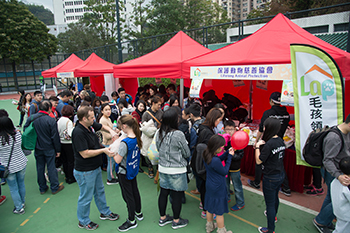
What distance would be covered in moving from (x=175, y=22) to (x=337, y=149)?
107 ft

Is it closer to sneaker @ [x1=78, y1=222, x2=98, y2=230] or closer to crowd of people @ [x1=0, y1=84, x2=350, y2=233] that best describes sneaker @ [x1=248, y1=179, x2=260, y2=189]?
crowd of people @ [x1=0, y1=84, x2=350, y2=233]

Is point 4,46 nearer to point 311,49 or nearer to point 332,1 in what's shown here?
point 311,49

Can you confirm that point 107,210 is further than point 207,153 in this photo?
Yes

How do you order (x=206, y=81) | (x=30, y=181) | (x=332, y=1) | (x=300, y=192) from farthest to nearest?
1. (x=332, y=1)
2. (x=206, y=81)
3. (x=30, y=181)
4. (x=300, y=192)

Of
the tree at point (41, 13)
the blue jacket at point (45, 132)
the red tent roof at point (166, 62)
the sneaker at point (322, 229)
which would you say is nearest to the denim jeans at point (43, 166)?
the blue jacket at point (45, 132)

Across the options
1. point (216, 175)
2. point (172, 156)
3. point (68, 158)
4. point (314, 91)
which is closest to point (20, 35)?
point (68, 158)

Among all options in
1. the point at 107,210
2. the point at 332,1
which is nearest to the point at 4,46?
the point at 107,210

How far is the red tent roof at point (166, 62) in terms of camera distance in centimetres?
550

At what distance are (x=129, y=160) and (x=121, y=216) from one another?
118cm

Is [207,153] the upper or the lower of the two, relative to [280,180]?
upper

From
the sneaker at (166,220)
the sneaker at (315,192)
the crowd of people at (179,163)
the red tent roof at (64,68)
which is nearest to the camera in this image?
the crowd of people at (179,163)

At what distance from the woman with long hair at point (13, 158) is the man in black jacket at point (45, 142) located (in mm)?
363

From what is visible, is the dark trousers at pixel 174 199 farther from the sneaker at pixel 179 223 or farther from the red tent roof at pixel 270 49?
the red tent roof at pixel 270 49

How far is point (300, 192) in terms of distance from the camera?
4027mm
